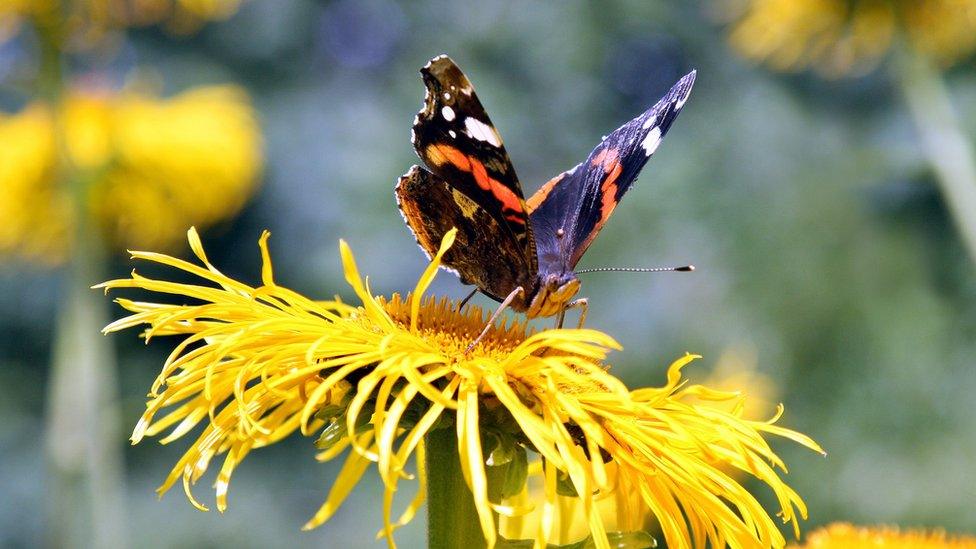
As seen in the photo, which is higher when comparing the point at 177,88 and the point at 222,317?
the point at 177,88

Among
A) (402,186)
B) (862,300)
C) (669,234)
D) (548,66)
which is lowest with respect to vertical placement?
(402,186)

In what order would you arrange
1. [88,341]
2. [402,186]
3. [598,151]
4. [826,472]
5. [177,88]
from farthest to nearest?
[177,88], [826,472], [88,341], [598,151], [402,186]

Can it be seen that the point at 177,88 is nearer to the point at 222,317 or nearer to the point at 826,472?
the point at 826,472

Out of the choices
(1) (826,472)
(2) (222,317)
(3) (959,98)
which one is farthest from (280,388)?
(3) (959,98)

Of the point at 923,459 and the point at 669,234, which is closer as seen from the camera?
the point at 923,459

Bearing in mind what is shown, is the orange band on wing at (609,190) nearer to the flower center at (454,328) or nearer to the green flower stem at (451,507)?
the flower center at (454,328)

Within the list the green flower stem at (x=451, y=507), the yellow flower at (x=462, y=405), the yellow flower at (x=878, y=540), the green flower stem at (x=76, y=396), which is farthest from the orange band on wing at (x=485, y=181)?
the green flower stem at (x=76, y=396)

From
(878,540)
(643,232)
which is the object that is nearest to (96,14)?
(878,540)
